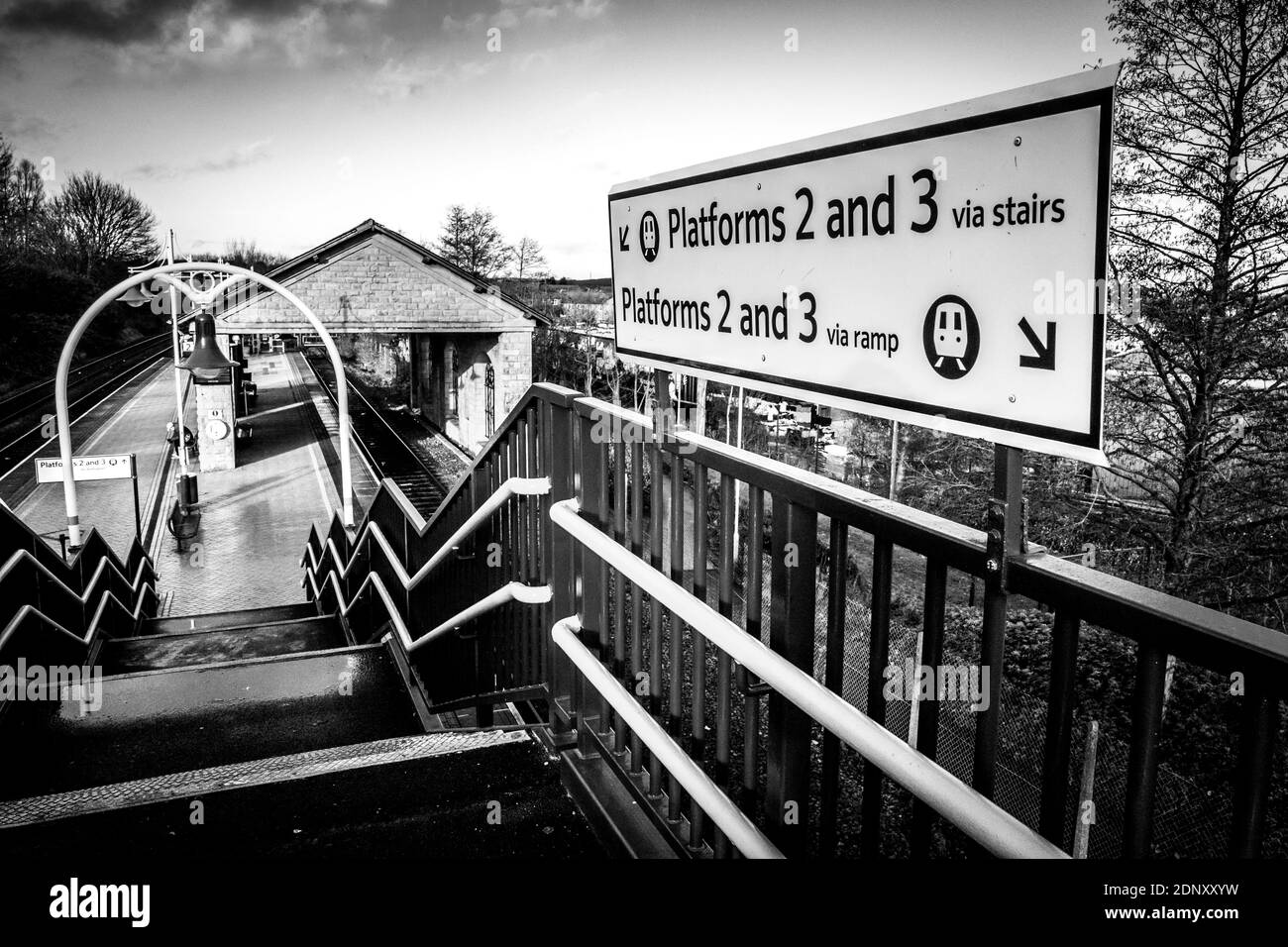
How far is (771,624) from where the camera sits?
2049mm

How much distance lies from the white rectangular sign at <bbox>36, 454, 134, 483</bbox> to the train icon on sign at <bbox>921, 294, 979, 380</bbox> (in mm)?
12791

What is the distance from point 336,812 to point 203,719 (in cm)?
259

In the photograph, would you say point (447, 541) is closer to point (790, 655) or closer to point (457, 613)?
point (457, 613)

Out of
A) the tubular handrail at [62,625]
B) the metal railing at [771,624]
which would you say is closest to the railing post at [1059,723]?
the metal railing at [771,624]

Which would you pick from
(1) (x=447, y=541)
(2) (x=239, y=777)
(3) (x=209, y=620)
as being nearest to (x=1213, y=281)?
(1) (x=447, y=541)

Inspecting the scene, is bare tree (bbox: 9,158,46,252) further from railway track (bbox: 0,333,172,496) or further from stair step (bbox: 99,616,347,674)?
stair step (bbox: 99,616,347,674)

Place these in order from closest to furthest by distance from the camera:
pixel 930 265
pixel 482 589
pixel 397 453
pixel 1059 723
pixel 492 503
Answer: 1. pixel 1059 723
2. pixel 930 265
3. pixel 492 503
4. pixel 482 589
5. pixel 397 453

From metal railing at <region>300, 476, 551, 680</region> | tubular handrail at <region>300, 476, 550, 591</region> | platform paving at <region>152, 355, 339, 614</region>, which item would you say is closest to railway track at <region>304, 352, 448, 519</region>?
platform paving at <region>152, 355, 339, 614</region>

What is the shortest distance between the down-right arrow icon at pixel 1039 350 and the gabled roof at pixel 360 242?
903 inches

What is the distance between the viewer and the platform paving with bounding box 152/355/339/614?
585 inches

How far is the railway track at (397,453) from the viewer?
21.5m

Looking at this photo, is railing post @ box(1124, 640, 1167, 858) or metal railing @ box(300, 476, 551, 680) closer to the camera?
railing post @ box(1124, 640, 1167, 858)

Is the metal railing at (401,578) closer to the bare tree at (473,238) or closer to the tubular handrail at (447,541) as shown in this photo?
the tubular handrail at (447,541)

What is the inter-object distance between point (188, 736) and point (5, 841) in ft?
6.85
